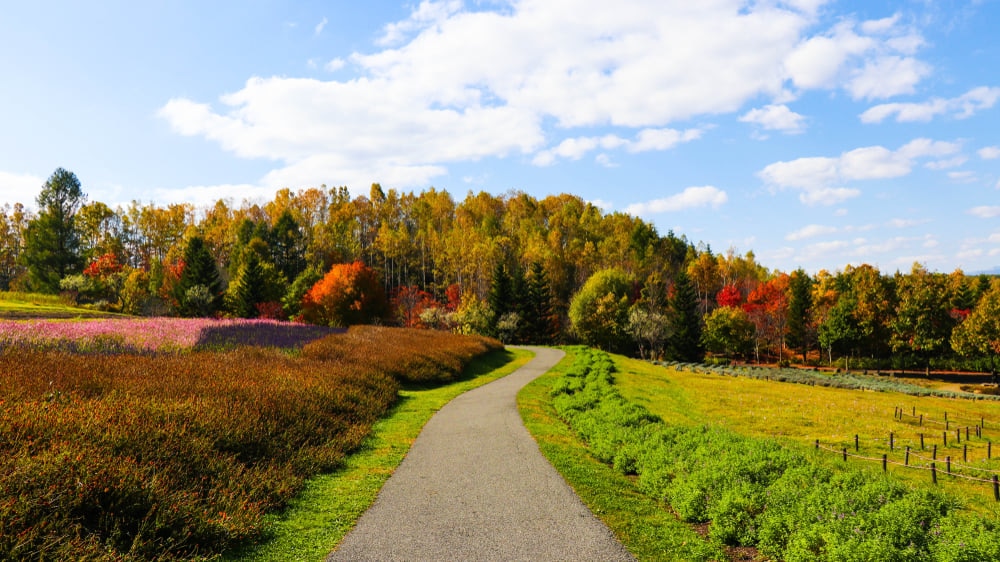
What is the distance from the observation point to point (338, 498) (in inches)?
375

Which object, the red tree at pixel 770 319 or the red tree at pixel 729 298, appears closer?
the red tree at pixel 770 319

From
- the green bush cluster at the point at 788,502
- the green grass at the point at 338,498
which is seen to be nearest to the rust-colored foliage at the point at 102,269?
the green grass at the point at 338,498

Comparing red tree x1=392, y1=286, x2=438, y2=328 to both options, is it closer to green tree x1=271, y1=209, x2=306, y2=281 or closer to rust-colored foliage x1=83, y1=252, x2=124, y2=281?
green tree x1=271, y1=209, x2=306, y2=281

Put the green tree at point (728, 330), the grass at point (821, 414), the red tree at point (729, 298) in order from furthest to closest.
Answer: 1. the red tree at point (729, 298)
2. the green tree at point (728, 330)
3. the grass at point (821, 414)

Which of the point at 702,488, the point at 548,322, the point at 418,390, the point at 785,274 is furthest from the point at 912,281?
the point at 702,488

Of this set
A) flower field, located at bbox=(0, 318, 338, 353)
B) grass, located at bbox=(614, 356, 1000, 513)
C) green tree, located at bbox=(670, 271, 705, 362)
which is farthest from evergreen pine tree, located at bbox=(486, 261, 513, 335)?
flower field, located at bbox=(0, 318, 338, 353)

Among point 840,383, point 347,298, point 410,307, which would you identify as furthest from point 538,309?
point 840,383

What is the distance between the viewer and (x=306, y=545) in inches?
295

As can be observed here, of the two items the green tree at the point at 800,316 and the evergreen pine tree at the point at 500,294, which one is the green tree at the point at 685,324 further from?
the evergreen pine tree at the point at 500,294

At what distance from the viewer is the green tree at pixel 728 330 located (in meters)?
71.3

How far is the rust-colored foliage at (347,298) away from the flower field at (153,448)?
1637 inches

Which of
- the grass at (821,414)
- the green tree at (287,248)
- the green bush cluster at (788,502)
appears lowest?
the grass at (821,414)

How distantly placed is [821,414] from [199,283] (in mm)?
75497

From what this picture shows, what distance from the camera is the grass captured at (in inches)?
831
